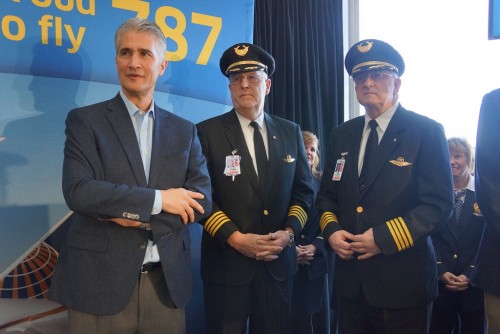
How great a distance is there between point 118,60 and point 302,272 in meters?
1.56

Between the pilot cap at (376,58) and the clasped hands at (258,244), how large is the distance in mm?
834

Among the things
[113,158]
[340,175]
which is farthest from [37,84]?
[340,175]

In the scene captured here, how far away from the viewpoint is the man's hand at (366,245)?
1.82 meters

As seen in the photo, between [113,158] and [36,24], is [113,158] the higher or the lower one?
the lower one

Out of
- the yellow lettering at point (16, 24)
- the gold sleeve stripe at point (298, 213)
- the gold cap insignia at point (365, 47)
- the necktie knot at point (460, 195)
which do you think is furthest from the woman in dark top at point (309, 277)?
the yellow lettering at point (16, 24)

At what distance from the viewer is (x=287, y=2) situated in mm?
3654

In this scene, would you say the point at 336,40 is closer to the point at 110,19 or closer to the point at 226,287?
the point at 110,19

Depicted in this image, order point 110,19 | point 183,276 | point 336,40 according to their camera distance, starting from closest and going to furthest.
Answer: point 183,276, point 110,19, point 336,40

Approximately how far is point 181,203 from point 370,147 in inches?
34.7

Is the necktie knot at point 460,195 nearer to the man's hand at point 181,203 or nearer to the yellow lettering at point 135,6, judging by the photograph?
the man's hand at point 181,203

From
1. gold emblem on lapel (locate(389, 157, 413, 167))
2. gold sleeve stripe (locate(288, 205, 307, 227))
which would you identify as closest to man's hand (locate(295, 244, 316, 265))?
gold sleeve stripe (locate(288, 205, 307, 227))

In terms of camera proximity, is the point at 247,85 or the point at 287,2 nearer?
the point at 247,85

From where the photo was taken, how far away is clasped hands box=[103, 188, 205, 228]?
1.56 m

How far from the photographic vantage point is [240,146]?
2166 millimetres
